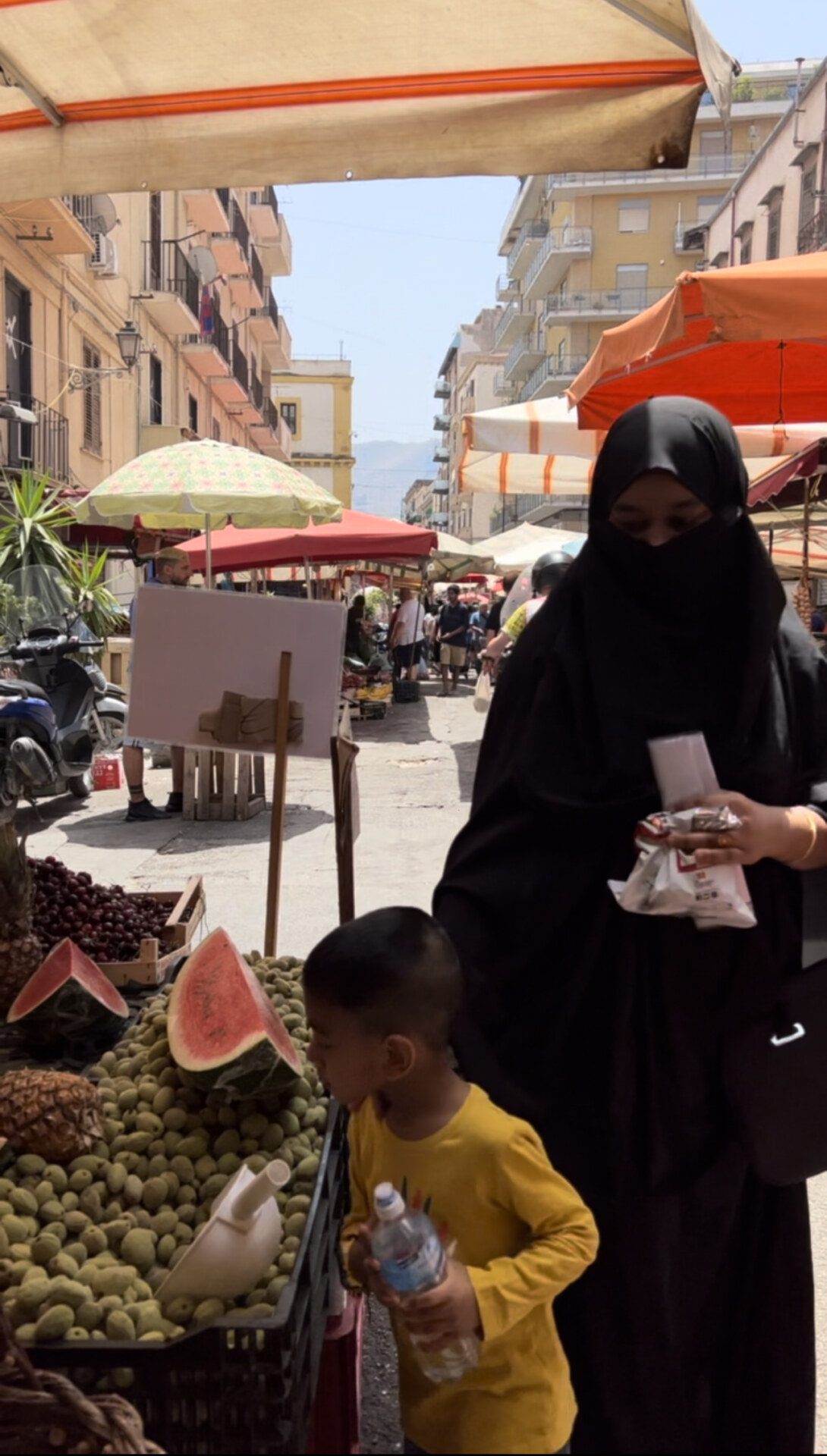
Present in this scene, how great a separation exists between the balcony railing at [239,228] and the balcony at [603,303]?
19.7 meters

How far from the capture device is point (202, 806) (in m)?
9.67

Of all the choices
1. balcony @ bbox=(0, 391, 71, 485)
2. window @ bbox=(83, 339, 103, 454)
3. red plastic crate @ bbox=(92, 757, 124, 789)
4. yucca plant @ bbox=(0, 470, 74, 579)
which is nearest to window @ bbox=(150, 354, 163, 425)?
window @ bbox=(83, 339, 103, 454)

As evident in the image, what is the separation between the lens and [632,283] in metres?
52.8

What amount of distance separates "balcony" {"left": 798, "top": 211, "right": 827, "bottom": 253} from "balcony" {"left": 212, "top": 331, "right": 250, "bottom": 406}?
49.2 ft

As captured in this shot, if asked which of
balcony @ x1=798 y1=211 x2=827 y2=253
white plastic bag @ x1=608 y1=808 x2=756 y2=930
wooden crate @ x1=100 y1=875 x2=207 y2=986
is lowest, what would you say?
wooden crate @ x1=100 y1=875 x2=207 y2=986

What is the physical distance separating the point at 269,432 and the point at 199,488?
3965cm

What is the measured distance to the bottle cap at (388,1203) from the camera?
4.57 feet

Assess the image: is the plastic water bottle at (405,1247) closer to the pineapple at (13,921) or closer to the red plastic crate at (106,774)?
the pineapple at (13,921)

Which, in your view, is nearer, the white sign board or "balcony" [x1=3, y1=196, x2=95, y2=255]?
the white sign board

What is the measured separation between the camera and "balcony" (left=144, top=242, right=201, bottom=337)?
80.8ft

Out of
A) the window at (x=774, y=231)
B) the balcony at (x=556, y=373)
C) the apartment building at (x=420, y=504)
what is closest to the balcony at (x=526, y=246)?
the balcony at (x=556, y=373)

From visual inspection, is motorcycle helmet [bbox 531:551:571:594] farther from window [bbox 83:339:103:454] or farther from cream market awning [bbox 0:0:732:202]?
window [bbox 83:339:103:454]

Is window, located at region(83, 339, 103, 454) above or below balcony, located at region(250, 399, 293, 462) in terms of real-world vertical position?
below

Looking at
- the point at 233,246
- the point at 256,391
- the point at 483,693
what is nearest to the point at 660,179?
the point at 256,391
